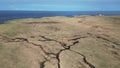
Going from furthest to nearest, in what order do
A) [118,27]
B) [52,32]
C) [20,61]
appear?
[118,27] < [52,32] < [20,61]

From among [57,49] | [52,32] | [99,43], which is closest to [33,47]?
Result: [57,49]

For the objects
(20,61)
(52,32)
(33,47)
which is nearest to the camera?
(20,61)

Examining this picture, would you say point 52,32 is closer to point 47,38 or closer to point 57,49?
point 47,38

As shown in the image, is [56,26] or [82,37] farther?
[56,26]

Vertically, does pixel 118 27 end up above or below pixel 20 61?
above

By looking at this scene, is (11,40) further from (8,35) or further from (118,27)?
(118,27)

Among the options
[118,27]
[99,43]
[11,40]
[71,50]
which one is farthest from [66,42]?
[118,27]
